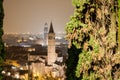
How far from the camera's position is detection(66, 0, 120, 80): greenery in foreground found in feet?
25.9

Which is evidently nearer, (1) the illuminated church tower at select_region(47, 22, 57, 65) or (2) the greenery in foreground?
(2) the greenery in foreground

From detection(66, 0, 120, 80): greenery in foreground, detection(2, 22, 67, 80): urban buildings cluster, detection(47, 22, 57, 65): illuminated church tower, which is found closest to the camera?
detection(66, 0, 120, 80): greenery in foreground

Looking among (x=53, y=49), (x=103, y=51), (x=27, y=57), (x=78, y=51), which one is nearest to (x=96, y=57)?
(x=103, y=51)

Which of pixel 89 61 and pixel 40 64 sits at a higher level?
pixel 89 61

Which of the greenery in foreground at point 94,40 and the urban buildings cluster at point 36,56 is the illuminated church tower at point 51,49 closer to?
the urban buildings cluster at point 36,56

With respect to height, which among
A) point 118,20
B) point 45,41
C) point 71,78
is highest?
point 118,20

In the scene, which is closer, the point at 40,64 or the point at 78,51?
the point at 78,51

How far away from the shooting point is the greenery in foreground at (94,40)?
7887 mm

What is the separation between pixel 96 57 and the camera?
7.88m

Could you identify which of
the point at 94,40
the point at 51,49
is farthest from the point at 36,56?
the point at 94,40

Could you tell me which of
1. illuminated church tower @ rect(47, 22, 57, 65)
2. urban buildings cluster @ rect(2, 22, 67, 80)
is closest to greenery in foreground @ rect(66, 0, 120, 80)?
urban buildings cluster @ rect(2, 22, 67, 80)

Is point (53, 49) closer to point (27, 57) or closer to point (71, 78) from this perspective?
point (27, 57)

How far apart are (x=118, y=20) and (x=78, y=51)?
3.98 ft

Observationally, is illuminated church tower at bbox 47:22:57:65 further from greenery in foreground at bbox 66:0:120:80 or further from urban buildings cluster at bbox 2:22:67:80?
greenery in foreground at bbox 66:0:120:80
